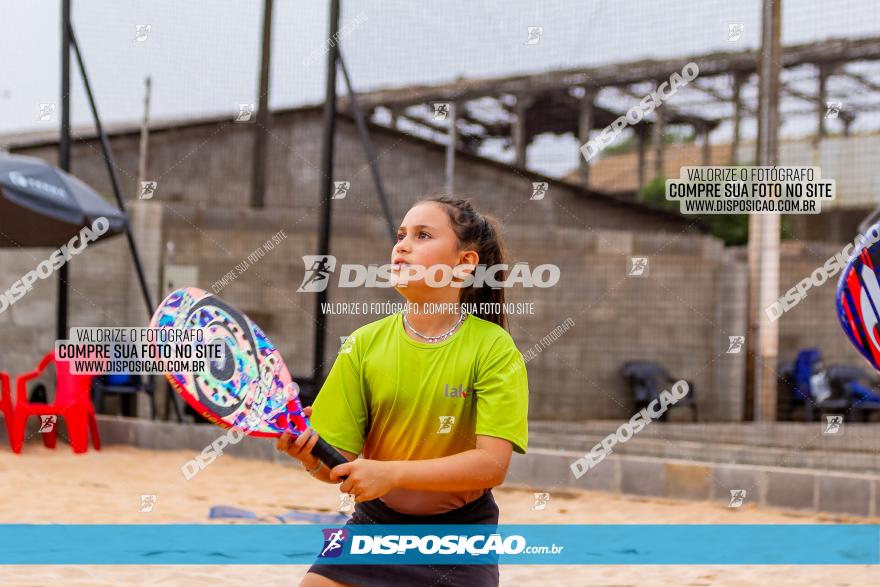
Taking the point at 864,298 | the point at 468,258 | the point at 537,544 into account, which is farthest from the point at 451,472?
the point at 537,544

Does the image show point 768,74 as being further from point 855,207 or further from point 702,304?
point 855,207

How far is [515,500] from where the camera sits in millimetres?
7734

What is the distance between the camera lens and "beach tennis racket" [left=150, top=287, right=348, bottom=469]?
8.07 feet

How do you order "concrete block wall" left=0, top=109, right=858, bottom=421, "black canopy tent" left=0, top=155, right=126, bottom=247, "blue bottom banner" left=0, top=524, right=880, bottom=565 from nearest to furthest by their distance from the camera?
"blue bottom banner" left=0, top=524, right=880, bottom=565, "black canopy tent" left=0, top=155, right=126, bottom=247, "concrete block wall" left=0, top=109, right=858, bottom=421

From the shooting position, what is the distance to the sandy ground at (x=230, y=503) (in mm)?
5137

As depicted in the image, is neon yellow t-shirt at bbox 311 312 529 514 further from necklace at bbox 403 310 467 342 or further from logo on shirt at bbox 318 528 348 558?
logo on shirt at bbox 318 528 348 558

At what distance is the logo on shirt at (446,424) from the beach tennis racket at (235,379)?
0.26 metres

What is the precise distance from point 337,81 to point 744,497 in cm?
464

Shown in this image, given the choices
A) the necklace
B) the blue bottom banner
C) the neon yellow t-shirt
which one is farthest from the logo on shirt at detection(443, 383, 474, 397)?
the blue bottom banner

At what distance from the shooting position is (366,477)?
2311 mm

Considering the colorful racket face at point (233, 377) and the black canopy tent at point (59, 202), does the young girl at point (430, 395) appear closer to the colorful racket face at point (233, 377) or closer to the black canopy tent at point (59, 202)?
the colorful racket face at point (233, 377)

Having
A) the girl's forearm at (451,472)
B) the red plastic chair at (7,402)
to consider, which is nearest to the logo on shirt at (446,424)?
the girl's forearm at (451,472)

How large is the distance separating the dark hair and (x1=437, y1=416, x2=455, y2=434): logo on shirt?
0.30 metres

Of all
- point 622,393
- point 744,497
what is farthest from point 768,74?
point 744,497
